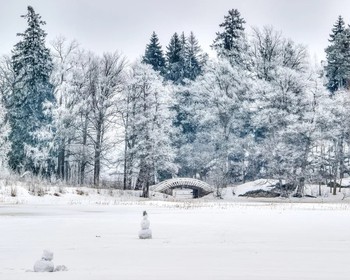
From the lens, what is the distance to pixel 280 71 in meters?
49.3

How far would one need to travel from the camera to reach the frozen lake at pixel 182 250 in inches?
280

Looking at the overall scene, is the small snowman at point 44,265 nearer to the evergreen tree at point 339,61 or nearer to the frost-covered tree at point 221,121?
the frost-covered tree at point 221,121

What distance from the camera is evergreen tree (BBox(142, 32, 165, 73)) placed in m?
67.4

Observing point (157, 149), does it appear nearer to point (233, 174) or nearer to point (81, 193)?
point (81, 193)

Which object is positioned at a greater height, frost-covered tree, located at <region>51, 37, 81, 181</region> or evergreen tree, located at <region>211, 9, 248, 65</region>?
evergreen tree, located at <region>211, 9, 248, 65</region>

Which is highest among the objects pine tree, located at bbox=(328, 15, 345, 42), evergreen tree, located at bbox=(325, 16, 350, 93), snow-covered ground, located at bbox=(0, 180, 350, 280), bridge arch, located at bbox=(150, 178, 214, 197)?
pine tree, located at bbox=(328, 15, 345, 42)

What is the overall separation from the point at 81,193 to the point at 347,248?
3106 centimetres

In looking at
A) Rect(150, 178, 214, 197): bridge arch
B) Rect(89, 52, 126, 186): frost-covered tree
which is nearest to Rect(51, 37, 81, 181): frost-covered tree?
Rect(89, 52, 126, 186): frost-covered tree

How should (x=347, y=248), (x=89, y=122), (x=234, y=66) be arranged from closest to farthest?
(x=347, y=248), (x=89, y=122), (x=234, y=66)

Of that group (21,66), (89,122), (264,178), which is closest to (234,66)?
(264,178)

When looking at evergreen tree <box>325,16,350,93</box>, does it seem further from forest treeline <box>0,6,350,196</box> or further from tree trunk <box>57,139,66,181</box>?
tree trunk <box>57,139,66,181</box>

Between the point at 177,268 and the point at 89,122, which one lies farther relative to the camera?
the point at 89,122

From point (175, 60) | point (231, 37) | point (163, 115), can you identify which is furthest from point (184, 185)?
point (175, 60)

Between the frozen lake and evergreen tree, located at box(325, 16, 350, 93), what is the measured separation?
49.6m
